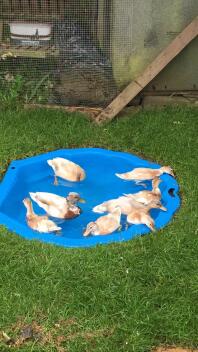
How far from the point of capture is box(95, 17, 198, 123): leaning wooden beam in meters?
4.58

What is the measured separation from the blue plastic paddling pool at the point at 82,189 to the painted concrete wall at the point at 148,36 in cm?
102

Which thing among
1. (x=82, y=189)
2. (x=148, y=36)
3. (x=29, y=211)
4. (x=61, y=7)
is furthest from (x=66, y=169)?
(x=61, y=7)

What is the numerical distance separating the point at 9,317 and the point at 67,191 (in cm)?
144

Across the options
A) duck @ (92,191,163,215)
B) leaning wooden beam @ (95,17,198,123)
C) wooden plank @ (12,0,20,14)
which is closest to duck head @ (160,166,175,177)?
duck @ (92,191,163,215)

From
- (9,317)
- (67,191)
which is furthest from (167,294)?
(67,191)

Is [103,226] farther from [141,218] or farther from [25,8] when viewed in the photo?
[25,8]

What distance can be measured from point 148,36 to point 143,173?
1493 mm

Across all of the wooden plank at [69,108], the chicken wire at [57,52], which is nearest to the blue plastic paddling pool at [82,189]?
the wooden plank at [69,108]

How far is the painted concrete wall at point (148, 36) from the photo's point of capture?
468cm

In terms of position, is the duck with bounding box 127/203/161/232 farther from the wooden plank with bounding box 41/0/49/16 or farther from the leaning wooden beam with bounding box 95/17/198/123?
the wooden plank with bounding box 41/0/49/16

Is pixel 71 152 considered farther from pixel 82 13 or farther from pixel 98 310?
pixel 98 310

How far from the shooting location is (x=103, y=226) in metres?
3.30

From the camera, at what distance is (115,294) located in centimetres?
278

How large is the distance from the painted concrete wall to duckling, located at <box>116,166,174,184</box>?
Result: 4.19 feet
